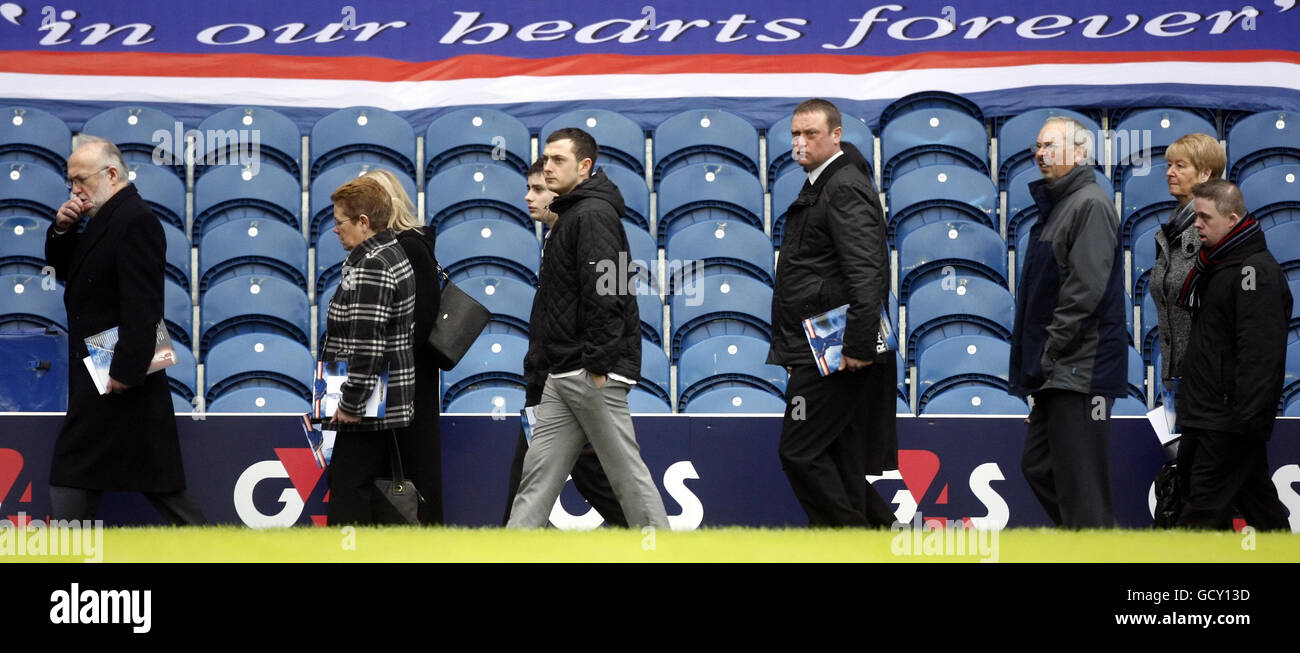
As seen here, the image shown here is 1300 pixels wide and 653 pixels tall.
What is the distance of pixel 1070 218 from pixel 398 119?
419 cm

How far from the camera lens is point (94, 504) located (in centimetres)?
489

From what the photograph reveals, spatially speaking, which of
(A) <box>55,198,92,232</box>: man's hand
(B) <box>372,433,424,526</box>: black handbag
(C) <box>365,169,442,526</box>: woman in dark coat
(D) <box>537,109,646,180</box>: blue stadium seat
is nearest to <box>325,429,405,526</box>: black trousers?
(B) <box>372,433,424,526</box>: black handbag

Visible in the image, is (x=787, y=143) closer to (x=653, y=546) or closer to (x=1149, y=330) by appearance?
(x=1149, y=330)

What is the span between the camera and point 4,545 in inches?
145

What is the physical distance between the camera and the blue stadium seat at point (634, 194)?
7.33 m

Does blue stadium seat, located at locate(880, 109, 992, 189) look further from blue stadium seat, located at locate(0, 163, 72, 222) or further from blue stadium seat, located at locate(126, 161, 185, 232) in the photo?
blue stadium seat, located at locate(0, 163, 72, 222)

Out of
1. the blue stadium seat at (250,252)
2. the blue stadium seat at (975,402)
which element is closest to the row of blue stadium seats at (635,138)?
the blue stadium seat at (250,252)

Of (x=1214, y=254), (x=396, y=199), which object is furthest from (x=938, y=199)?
(x=396, y=199)

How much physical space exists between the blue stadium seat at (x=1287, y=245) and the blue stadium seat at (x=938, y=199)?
1.46m

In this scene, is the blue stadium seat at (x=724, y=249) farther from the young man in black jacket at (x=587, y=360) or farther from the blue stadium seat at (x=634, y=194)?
the young man in black jacket at (x=587, y=360)

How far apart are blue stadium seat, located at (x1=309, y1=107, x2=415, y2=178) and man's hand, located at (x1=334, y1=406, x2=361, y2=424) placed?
3.11 m

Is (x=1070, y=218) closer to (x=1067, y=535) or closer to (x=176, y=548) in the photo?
(x=1067, y=535)

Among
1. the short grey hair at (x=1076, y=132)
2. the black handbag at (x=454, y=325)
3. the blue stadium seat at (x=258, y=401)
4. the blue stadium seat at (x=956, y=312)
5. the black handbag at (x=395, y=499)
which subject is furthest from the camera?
the blue stadium seat at (x=956, y=312)

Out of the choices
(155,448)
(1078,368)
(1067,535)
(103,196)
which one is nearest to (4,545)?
(155,448)
